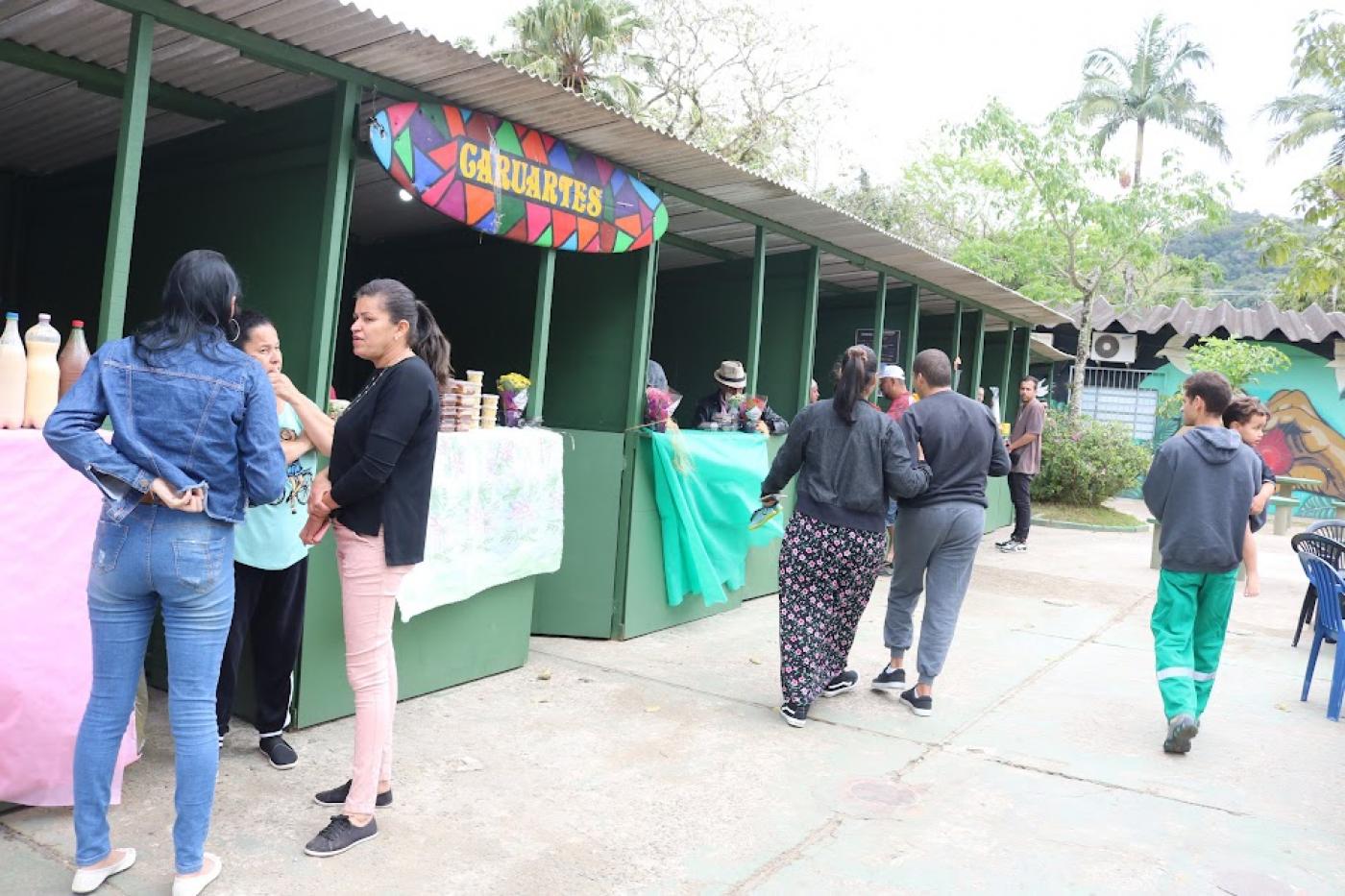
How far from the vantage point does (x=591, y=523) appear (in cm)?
582

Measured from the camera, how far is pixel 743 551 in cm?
670

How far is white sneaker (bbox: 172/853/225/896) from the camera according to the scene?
8.61 ft

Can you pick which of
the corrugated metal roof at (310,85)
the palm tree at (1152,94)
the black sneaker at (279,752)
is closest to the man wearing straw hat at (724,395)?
the corrugated metal roof at (310,85)

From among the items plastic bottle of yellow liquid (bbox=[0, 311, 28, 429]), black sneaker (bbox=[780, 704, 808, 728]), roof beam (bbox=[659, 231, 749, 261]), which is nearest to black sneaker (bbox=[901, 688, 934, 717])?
black sneaker (bbox=[780, 704, 808, 728])

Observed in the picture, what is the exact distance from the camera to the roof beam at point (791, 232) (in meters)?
5.93

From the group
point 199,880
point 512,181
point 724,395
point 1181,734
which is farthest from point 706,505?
point 199,880

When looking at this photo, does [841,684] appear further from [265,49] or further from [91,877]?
[265,49]

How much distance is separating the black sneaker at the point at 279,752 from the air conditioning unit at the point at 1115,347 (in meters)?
17.4

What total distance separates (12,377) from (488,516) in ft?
6.95

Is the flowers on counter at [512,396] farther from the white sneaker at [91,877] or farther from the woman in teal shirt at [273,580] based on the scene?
the white sneaker at [91,877]

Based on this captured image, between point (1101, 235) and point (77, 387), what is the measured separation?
1534cm

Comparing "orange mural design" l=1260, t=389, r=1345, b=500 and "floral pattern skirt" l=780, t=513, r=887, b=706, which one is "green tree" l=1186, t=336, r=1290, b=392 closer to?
"orange mural design" l=1260, t=389, r=1345, b=500

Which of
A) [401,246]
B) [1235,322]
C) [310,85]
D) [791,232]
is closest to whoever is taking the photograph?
[310,85]

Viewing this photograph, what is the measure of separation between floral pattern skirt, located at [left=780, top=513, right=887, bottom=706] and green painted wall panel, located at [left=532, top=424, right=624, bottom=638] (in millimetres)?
1431
